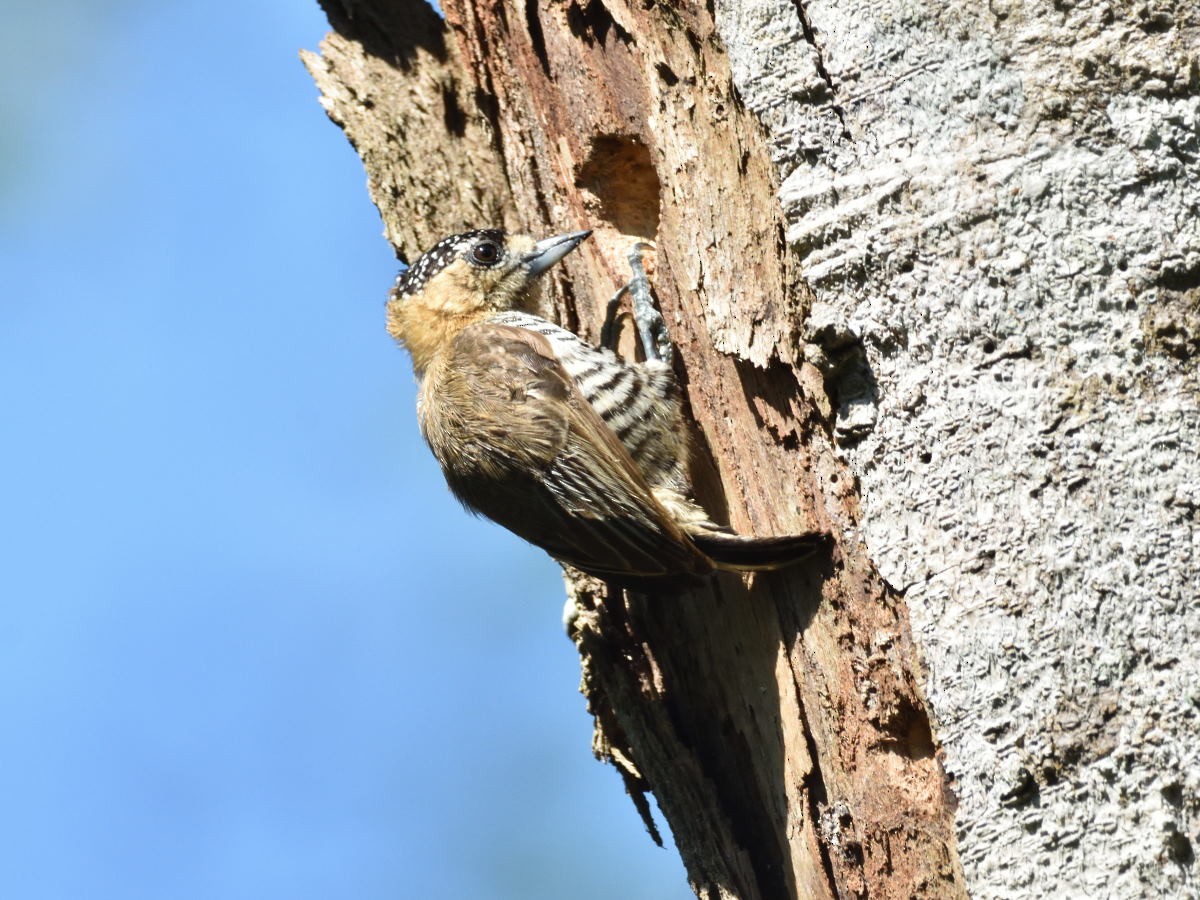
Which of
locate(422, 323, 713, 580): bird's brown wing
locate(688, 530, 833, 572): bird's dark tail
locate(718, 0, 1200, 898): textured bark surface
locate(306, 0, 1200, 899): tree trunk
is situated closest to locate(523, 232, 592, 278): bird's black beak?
locate(422, 323, 713, 580): bird's brown wing

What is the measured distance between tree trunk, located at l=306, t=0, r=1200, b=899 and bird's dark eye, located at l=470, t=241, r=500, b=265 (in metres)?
1.22

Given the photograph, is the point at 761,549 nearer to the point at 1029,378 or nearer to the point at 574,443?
the point at 1029,378

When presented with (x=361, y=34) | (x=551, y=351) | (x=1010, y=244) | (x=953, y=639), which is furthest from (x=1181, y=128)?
(x=361, y=34)

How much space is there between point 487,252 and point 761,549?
2118 millimetres

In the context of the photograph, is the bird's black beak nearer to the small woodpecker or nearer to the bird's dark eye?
the small woodpecker

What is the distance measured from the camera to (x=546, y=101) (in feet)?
15.4

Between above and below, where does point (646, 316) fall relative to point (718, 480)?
above

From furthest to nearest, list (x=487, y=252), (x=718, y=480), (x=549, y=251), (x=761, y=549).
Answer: (x=487, y=252), (x=549, y=251), (x=718, y=480), (x=761, y=549)

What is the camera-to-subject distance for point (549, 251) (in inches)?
189


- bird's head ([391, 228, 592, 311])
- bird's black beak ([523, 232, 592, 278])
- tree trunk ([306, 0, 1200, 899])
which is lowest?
tree trunk ([306, 0, 1200, 899])

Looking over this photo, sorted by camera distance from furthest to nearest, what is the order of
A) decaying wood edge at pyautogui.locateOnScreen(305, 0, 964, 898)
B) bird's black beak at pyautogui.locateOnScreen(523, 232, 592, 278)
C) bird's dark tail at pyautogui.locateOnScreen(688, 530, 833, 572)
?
bird's black beak at pyautogui.locateOnScreen(523, 232, 592, 278), bird's dark tail at pyautogui.locateOnScreen(688, 530, 833, 572), decaying wood edge at pyautogui.locateOnScreen(305, 0, 964, 898)

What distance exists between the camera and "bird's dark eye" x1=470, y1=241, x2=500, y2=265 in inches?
203

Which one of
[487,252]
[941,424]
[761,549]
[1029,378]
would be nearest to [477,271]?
[487,252]

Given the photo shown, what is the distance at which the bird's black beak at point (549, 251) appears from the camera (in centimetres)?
471
